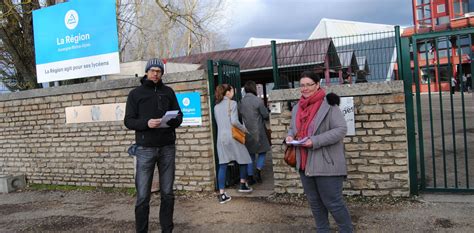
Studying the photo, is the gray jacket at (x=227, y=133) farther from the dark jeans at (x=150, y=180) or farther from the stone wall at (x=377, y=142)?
the dark jeans at (x=150, y=180)

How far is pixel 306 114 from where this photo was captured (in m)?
3.64

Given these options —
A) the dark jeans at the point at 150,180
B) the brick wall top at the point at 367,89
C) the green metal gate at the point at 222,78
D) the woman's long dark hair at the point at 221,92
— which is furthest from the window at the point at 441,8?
the dark jeans at the point at 150,180

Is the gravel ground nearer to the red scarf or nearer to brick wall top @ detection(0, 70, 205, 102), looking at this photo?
the red scarf

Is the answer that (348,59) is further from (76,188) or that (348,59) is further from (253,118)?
(76,188)

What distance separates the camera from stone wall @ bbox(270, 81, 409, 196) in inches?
215

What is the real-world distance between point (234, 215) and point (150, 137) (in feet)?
5.98

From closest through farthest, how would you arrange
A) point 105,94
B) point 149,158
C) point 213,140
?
point 149,158 → point 213,140 → point 105,94

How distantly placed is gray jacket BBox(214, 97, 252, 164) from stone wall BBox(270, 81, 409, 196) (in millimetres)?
1488

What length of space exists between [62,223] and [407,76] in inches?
200

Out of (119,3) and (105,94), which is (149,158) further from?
(119,3)

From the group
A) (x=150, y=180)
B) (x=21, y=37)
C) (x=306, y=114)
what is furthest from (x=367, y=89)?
(x=21, y=37)

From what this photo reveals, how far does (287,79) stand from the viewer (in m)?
6.32

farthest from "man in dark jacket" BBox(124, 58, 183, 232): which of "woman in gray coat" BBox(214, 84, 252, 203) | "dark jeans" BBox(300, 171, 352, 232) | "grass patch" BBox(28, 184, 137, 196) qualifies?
"grass patch" BBox(28, 184, 137, 196)

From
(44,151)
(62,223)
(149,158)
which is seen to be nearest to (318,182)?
(149,158)
